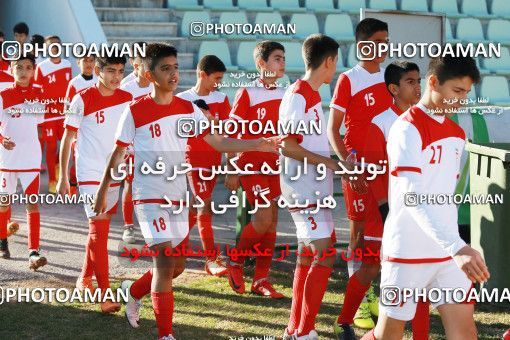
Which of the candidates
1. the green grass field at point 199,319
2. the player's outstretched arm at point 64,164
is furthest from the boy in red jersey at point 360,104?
the player's outstretched arm at point 64,164

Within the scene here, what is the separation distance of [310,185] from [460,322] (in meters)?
1.63

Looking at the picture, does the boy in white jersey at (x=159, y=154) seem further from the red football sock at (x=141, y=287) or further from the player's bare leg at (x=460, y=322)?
→ the player's bare leg at (x=460, y=322)

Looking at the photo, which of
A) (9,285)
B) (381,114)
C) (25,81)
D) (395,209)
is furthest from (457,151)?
(25,81)

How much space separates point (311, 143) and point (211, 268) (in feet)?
7.31

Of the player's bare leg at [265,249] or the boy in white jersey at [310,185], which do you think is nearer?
the boy in white jersey at [310,185]

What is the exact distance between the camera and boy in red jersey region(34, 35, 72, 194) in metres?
11.6

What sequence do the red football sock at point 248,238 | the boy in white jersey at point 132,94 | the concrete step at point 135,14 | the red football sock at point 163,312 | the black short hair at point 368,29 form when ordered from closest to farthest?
the red football sock at point 163,312
the black short hair at point 368,29
the red football sock at point 248,238
the boy in white jersey at point 132,94
the concrete step at point 135,14

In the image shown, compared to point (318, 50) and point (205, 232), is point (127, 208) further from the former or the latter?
point (318, 50)

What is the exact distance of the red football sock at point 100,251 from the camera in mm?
6441

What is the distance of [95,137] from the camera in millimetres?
6707

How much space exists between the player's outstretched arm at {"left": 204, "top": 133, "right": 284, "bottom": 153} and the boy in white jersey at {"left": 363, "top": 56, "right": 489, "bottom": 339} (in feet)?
3.96

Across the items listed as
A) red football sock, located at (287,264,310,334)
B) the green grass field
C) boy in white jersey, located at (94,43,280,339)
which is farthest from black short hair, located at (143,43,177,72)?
the green grass field

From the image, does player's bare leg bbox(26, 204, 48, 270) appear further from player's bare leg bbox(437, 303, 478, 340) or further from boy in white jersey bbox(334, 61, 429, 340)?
player's bare leg bbox(437, 303, 478, 340)

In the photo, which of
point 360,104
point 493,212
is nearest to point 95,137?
point 360,104
